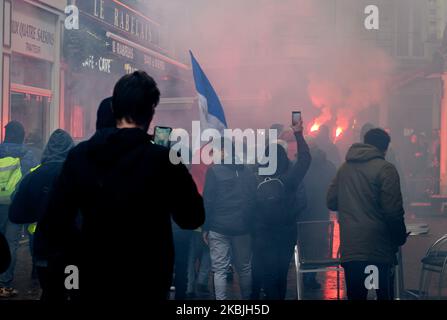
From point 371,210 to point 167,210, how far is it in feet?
8.63

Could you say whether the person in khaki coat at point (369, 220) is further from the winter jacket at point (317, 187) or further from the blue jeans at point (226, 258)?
the winter jacket at point (317, 187)

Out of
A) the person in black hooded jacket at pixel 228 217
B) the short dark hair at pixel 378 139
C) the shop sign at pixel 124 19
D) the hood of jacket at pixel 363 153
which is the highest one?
the shop sign at pixel 124 19

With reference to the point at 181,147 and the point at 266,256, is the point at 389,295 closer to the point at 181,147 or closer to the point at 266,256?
the point at 266,256

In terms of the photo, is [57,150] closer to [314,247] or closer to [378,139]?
[378,139]

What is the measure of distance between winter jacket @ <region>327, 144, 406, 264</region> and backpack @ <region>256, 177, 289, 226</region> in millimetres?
799

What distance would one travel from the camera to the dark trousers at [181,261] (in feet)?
18.5

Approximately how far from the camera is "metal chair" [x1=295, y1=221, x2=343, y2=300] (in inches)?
229

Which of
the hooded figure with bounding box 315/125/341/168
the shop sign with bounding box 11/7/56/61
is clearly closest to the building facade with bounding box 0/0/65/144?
the shop sign with bounding box 11/7/56/61

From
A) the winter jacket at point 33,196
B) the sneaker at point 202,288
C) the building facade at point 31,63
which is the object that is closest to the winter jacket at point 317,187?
the sneaker at point 202,288

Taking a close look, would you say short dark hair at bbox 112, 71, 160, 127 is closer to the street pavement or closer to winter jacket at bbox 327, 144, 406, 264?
winter jacket at bbox 327, 144, 406, 264

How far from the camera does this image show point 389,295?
16.1 feet

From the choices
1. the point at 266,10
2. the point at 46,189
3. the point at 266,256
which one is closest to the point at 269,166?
the point at 266,256

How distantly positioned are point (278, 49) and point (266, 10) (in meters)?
3.29

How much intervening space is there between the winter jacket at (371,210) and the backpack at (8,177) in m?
3.24
